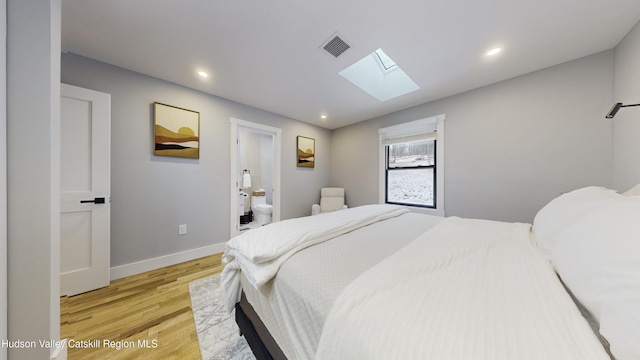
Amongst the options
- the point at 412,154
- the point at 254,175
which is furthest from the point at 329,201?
the point at 254,175

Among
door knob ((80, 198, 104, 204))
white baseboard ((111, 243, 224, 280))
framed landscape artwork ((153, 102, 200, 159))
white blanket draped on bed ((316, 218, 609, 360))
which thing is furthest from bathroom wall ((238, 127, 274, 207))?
white blanket draped on bed ((316, 218, 609, 360))

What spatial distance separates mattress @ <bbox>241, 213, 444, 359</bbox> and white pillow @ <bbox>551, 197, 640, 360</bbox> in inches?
23.5

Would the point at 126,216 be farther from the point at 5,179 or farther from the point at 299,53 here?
the point at 299,53

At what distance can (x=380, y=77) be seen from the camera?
2795 millimetres

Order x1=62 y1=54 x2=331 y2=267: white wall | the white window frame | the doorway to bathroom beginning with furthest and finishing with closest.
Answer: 1. the doorway to bathroom
2. the white window frame
3. x1=62 y1=54 x2=331 y2=267: white wall

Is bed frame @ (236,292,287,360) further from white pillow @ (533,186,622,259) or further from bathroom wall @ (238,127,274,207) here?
bathroom wall @ (238,127,274,207)

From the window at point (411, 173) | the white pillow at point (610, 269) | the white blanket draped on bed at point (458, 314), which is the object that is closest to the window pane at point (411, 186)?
the window at point (411, 173)

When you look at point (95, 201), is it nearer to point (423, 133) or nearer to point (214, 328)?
point (214, 328)

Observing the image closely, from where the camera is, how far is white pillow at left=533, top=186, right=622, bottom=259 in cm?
86

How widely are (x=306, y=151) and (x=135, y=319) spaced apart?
3.14 meters

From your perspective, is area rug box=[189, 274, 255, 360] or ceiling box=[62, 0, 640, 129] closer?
area rug box=[189, 274, 255, 360]

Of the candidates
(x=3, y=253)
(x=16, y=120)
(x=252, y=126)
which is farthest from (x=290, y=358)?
(x=252, y=126)

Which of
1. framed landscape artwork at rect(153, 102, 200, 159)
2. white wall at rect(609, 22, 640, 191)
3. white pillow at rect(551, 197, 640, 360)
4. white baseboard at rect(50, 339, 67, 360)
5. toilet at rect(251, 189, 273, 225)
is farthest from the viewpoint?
toilet at rect(251, 189, 273, 225)

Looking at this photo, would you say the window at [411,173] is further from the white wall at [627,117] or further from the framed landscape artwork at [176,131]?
the framed landscape artwork at [176,131]
